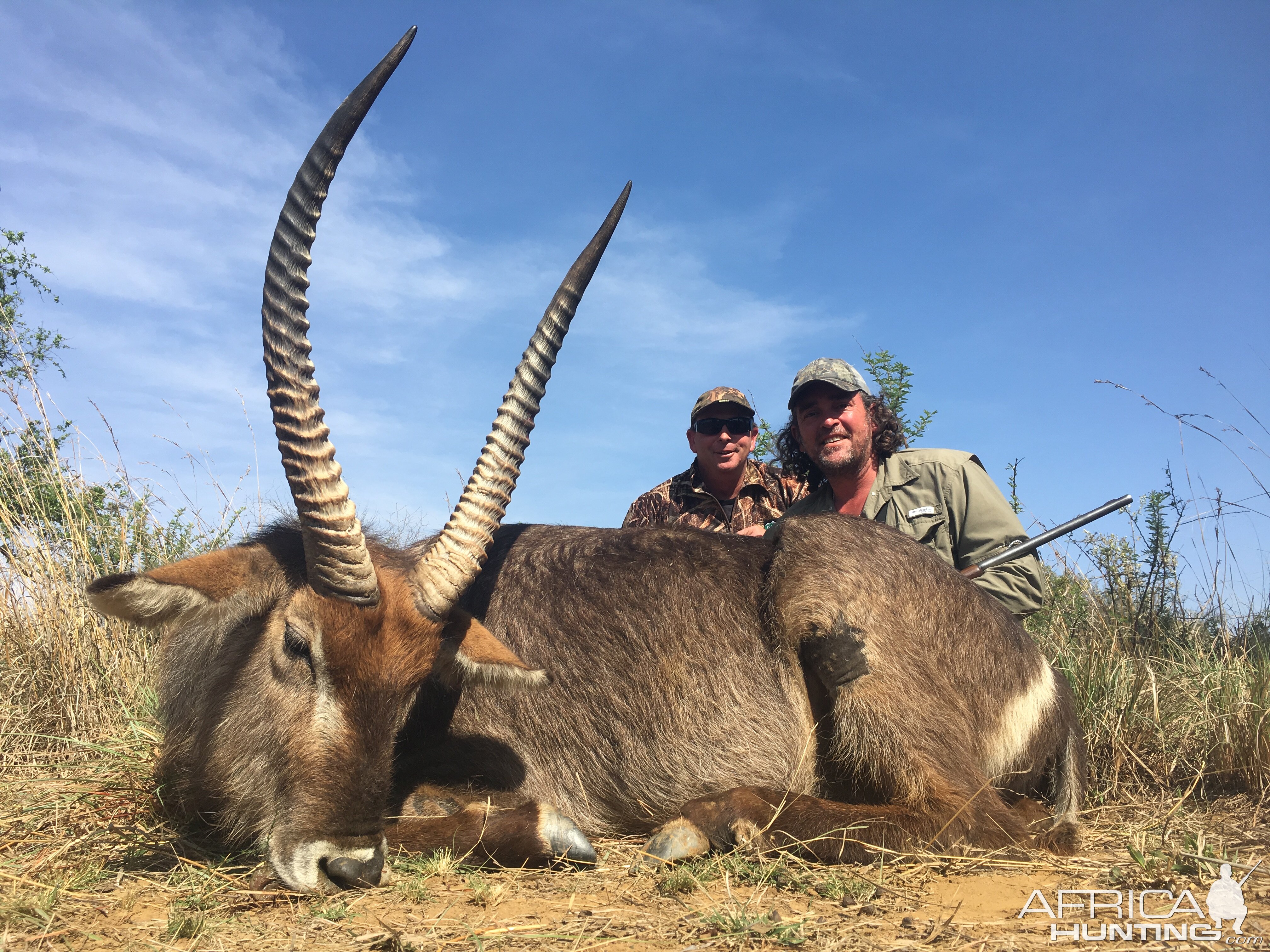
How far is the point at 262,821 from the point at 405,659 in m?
0.82

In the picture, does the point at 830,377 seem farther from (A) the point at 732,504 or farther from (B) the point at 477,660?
(B) the point at 477,660

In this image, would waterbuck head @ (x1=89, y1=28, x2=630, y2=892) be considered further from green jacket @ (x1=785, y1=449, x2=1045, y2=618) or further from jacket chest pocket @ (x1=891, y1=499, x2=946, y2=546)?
jacket chest pocket @ (x1=891, y1=499, x2=946, y2=546)

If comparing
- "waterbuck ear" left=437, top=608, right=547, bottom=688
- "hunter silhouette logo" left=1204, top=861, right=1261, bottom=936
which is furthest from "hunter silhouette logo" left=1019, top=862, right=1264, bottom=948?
"waterbuck ear" left=437, top=608, right=547, bottom=688

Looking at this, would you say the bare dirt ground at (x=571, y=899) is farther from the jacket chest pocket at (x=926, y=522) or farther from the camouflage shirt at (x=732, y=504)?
the camouflage shirt at (x=732, y=504)

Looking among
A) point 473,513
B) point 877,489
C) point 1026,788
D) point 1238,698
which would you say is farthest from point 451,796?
point 1238,698

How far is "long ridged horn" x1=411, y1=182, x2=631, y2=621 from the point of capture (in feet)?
10.8

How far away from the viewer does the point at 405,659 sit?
299 cm

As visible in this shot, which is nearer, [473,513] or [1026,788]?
[473,513]

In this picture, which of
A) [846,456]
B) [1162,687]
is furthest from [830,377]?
[1162,687]

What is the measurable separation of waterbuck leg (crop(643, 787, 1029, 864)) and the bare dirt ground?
8 centimetres

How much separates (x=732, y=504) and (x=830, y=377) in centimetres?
177

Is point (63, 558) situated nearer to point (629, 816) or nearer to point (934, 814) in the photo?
point (629, 816)

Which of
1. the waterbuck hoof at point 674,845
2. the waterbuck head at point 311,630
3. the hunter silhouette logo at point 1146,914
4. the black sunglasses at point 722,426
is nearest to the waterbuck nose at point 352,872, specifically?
the waterbuck head at point 311,630

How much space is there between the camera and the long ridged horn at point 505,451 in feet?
10.8
